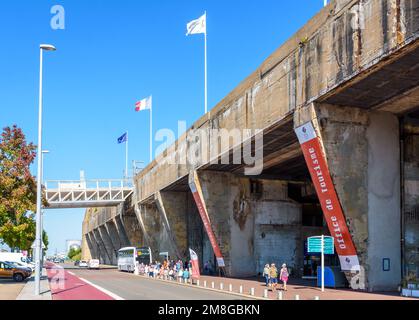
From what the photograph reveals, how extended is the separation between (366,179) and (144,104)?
130 ft

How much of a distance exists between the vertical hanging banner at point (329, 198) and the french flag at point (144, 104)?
36.6m

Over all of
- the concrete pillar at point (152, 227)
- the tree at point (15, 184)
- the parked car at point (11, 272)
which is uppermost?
the tree at point (15, 184)

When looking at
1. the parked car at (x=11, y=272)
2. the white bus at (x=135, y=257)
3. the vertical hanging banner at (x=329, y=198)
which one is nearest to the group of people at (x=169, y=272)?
the white bus at (x=135, y=257)

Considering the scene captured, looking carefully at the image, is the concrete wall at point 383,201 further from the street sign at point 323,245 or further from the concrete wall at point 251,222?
the concrete wall at point 251,222

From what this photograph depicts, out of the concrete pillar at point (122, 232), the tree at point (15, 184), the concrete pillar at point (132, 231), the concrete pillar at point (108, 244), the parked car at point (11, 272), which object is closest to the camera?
the tree at point (15, 184)

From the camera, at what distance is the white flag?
44.6m

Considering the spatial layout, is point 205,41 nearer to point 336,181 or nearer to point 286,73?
point 286,73

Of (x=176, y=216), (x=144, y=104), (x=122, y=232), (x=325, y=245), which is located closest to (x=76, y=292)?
(x=325, y=245)

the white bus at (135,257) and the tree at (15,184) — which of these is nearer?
the tree at (15,184)

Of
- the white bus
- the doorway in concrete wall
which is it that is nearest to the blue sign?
the doorway in concrete wall

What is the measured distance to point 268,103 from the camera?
32.1 meters

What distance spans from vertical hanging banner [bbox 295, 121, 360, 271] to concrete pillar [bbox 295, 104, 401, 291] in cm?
25

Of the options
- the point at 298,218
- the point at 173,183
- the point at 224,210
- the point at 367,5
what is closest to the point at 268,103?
the point at 367,5

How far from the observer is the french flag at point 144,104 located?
62.7 meters
